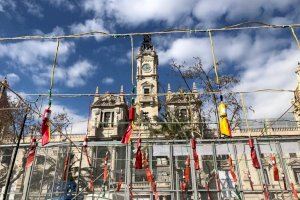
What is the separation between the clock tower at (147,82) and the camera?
39.5 m

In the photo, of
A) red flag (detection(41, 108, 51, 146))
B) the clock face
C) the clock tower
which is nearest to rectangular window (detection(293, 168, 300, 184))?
the clock tower

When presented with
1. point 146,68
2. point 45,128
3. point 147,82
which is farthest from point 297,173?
point 45,128

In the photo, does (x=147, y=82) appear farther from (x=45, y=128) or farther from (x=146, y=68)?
→ (x=45, y=128)

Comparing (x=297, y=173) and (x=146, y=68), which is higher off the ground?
(x=146, y=68)

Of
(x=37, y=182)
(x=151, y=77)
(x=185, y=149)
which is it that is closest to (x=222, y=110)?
(x=185, y=149)

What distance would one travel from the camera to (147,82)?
42875mm

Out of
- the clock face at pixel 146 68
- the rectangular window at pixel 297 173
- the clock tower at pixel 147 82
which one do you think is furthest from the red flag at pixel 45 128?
the clock face at pixel 146 68

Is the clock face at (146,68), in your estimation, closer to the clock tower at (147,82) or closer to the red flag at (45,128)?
the clock tower at (147,82)

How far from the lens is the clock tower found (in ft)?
130

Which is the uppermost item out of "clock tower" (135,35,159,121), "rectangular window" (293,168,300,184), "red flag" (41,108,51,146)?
"clock tower" (135,35,159,121)

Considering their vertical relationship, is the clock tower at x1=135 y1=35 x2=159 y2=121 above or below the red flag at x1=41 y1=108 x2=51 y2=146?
above

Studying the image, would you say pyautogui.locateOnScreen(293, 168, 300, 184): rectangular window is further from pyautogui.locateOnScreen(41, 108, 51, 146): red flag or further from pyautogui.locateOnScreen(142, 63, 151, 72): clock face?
pyautogui.locateOnScreen(41, 108, 51, 146): red flag

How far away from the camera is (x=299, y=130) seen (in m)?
34.4

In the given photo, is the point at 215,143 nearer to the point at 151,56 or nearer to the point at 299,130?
the point at 299,130
